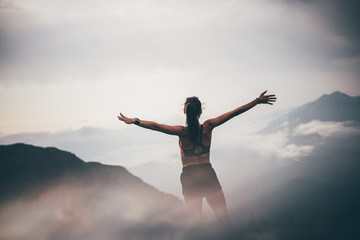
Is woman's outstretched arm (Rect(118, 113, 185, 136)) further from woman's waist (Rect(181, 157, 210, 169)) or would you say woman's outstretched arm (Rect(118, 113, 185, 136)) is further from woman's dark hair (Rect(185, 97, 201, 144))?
woman's waist (Rect(181, 157, 210, 169))

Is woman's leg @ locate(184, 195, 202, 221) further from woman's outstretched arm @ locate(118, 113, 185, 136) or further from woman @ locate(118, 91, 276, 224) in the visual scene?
woman's outstretched arm @ locate(118, 113, 185, 136)

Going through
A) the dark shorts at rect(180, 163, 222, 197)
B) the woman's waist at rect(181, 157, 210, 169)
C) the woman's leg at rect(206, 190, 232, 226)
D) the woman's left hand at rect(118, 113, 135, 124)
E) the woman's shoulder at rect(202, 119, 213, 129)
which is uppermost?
the woman's left hand at rect(118, 113, 135, 124)

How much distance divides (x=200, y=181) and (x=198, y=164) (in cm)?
38

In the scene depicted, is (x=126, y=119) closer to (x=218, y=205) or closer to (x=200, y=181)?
(x=200, y=181)

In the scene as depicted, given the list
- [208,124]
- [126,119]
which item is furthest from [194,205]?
[126,119]

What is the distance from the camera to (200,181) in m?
6.24

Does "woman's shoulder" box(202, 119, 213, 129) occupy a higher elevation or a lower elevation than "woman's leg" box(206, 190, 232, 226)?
higher

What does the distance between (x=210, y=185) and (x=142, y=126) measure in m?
2.01

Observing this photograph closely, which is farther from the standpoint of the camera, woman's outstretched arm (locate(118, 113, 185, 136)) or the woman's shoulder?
the woman's shoulder

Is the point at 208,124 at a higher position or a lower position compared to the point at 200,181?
higher

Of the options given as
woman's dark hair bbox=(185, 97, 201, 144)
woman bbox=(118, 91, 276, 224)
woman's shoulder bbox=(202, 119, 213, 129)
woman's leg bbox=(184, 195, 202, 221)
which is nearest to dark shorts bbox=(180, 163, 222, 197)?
woman bbox=(118, 91, 276, 224)

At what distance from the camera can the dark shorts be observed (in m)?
6.25

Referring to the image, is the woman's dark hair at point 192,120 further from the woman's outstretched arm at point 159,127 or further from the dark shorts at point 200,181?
the dark shorts at point 200,181

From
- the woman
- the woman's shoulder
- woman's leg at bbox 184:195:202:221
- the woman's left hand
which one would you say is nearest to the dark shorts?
the woman
